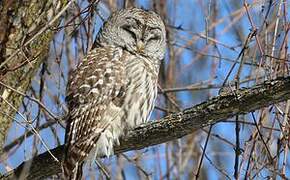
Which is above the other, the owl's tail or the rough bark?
the rough bark

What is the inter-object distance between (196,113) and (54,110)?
4.76ft

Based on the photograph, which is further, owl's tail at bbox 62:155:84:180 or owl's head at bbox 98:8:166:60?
owl's head at bbox 98:8:166:60

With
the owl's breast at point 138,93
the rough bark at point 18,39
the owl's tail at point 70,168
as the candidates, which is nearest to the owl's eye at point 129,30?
the owl's breast at point 138,93

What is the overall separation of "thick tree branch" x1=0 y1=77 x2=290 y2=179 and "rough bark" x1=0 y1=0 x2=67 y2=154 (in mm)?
375

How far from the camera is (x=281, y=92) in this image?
10.1ft

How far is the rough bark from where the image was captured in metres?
3.88

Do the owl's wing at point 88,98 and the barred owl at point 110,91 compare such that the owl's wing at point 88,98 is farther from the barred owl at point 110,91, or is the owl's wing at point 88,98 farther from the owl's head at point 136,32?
the owl's head at point 136,32

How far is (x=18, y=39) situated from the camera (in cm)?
392

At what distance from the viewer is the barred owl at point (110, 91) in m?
3.84

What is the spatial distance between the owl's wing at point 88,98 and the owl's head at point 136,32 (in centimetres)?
34

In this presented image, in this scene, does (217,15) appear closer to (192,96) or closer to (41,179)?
(192,96)

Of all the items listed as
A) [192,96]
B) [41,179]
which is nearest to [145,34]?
[41,179]

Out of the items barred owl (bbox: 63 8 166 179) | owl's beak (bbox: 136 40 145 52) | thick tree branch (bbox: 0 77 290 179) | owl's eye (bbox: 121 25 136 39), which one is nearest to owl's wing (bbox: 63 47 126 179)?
barred owl (bbox: 63 8 166 179)

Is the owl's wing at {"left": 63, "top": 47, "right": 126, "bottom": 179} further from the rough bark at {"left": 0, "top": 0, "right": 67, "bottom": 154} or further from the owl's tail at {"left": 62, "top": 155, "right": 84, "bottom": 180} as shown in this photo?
the rough bark at {"left": 0, "top": 0, "right": 67, "bottom": 154}
